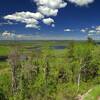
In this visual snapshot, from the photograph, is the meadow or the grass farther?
the meadow

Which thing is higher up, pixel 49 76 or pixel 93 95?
pixel 93 95

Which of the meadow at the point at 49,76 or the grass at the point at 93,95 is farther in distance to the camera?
the meadow at the point at 49,76

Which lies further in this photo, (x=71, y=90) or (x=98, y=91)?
(x=71, y=90)

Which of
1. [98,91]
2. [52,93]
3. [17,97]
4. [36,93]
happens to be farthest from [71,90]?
[98,91]

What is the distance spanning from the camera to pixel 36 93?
60312mm

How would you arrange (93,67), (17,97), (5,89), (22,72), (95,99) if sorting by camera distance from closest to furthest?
1. (95,99)
2. (17,97)
3. (5,89)
4. (22,72)
5. (93,67)

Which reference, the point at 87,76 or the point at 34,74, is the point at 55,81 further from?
the point at 87,76

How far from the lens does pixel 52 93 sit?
6331 centimetres

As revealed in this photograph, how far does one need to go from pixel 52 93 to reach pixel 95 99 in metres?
20.6

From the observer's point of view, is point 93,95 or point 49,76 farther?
point 49,76

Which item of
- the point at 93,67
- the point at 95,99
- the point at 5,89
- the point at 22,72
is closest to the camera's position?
the point at 95,99

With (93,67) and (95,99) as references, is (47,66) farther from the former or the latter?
(95,99)

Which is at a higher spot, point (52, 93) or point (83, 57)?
point (83, 57)

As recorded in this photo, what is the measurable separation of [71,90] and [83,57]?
1461cm
